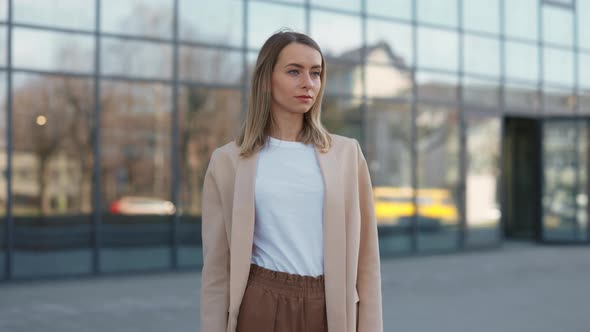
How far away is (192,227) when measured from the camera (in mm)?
10234

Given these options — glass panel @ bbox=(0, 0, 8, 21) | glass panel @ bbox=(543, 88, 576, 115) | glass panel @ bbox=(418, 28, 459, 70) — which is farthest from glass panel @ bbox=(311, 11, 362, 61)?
glass panel @ bbox=(543, 88, 576, 115)

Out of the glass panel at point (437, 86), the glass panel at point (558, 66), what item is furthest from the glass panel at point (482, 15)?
the glass panel at point (558, 66)

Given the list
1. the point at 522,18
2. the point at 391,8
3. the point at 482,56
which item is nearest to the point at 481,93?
the point at 482,56

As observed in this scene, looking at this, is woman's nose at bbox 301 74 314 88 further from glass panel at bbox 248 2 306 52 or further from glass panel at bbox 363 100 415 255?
glass panel at bbox 363 100 415 255

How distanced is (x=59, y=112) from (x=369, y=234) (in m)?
8.28

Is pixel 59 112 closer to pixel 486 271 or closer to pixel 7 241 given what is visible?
pixel 7 241

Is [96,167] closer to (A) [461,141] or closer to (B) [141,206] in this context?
(B) [141,206]

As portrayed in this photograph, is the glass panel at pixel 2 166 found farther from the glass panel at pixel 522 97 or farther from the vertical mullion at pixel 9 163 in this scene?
the glass panel at pixel 522 97

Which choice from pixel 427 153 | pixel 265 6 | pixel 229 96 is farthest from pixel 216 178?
pixel 427 153

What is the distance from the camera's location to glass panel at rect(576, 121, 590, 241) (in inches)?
590

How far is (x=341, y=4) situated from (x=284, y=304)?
34.9 feet

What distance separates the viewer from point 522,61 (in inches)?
561

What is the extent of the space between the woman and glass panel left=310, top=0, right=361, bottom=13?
394 inches

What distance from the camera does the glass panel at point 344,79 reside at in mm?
11719
